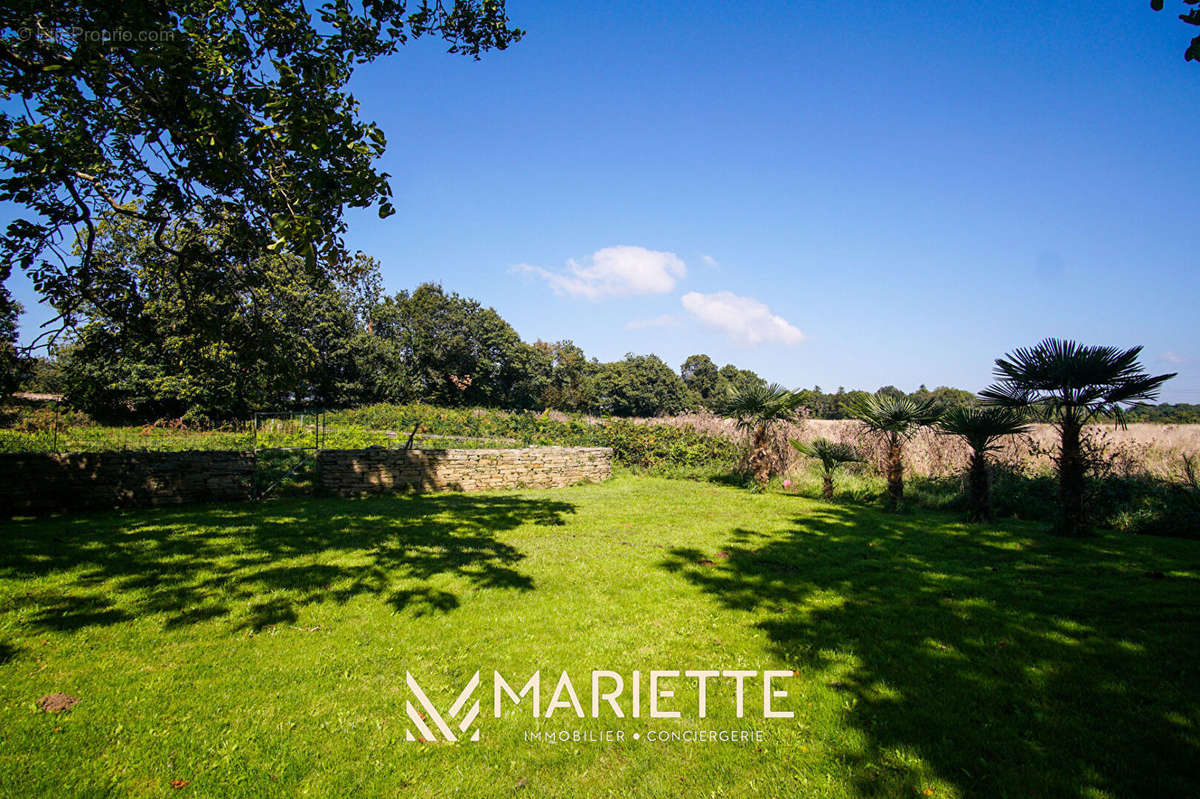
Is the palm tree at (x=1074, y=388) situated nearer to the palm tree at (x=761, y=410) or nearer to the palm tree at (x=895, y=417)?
the palm tree at (x=895, y=417)

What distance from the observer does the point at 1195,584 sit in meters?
4.99

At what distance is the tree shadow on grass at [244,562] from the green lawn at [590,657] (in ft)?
0.15

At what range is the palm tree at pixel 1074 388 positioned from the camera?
720 centimetres

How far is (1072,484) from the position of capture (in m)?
7.63

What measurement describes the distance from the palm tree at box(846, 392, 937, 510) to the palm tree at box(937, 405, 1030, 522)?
0.48 meters

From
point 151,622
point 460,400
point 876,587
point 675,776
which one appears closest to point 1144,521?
point 876,587

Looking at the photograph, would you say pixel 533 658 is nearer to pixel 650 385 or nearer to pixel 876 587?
pixel 876 587

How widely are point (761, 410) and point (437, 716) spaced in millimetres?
11100

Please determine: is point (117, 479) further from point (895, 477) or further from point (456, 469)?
point (895, 477)

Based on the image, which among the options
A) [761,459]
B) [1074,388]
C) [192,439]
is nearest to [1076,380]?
[1074,388]

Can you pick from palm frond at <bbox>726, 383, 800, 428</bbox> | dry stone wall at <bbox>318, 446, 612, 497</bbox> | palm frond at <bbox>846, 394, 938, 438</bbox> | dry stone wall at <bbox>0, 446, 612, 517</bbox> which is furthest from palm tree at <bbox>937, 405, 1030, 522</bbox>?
dry stone wall at <bbox>0, 446, 612, 517</bbox>

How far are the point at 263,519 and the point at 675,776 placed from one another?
854cm

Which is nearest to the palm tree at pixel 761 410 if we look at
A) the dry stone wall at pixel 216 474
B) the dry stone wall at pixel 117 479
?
the dry stone wall at pixel 216 474

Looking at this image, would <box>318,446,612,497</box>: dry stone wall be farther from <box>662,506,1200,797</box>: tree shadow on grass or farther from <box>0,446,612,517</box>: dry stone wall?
<box>662,506,1200,797</box>: tree shadow on grass
